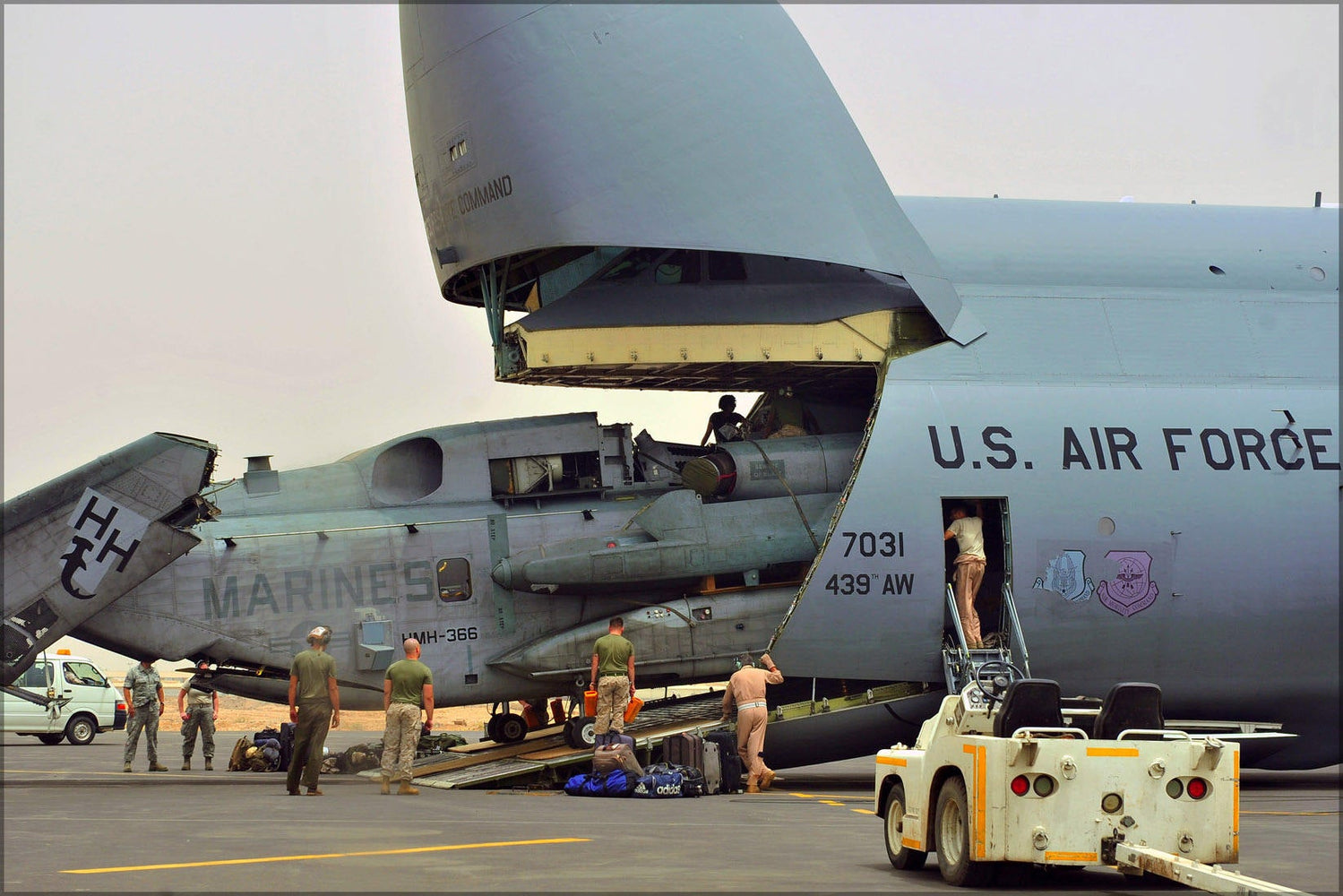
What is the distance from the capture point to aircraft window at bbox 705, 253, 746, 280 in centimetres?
2131

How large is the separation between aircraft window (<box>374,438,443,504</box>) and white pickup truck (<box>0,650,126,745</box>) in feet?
55.6

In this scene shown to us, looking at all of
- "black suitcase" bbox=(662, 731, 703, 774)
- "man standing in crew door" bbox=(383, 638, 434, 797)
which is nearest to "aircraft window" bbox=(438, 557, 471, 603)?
"man standing in crew door" bbox=(383, 638, 434, 797)

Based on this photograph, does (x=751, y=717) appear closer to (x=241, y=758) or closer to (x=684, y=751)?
(x=684, y=751)

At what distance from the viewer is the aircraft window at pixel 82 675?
122ft

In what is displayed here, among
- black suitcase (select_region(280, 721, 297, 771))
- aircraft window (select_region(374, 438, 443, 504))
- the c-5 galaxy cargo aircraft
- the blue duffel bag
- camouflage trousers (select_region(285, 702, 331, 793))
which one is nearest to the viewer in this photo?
camouflage trousers (select_region(285, 702, 331, 793))

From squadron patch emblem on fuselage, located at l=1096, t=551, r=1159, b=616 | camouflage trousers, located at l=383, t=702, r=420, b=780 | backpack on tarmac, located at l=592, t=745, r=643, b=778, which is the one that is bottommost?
backpack on tarmac, located at l=592, t=745, r=643, b=778

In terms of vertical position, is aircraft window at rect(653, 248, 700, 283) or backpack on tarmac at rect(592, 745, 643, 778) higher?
aircraft window at rect(653, 248, 700, 283)

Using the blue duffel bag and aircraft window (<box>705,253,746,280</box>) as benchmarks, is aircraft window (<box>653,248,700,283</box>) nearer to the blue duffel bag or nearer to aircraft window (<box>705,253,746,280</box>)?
aircraft window (<box>705,253,746,280</box>)

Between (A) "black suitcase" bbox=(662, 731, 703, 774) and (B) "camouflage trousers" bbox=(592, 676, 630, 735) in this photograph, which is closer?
(A) "black suitcase" bbox=(662, 731, 703, 774)

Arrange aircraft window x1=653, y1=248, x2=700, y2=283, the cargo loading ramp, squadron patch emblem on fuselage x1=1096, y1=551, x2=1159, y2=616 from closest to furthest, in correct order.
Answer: the cargo loading ramp
squadron patch emblem on fuselage x1=1096, y1=551, x2=1159, y2=616
aircraft window x1=653, y1=248, x2=700, y2=283

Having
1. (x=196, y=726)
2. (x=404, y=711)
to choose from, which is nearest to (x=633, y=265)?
(x=404, y=711)

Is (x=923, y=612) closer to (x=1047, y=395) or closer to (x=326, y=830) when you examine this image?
(x=1047, y=395)

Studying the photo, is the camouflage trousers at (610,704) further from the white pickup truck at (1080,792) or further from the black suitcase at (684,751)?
the white pickup truck at (1080,792)

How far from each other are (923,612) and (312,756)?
26.1ft
